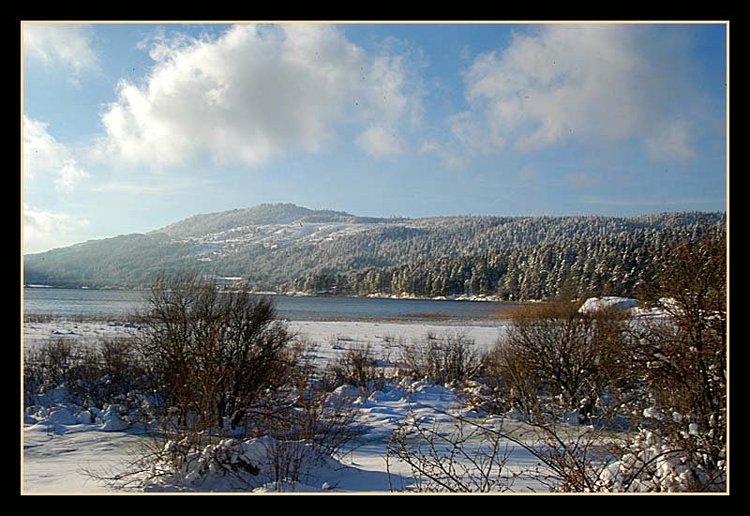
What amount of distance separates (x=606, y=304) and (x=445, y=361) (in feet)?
13.5

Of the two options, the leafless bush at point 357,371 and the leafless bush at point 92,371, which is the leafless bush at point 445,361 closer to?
the leafless bush at point 357,371

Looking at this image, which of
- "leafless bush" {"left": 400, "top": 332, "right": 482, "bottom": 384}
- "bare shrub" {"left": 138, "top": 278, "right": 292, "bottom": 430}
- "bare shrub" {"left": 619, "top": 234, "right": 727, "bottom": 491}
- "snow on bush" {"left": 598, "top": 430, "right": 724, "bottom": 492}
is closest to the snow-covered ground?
"leafless bush" {"left": 400, "top": 332, "right": 482, "bottom": 384}

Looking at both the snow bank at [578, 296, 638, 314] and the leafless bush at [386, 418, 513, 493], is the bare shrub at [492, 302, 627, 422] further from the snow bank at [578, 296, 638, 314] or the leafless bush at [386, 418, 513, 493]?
the leafless bush at [386, 418, 513, 493]

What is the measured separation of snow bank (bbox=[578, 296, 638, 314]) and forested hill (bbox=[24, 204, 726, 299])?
0.25m

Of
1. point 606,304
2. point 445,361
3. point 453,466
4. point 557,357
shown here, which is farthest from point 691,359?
point 445,361

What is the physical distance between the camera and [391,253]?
12.9 meters

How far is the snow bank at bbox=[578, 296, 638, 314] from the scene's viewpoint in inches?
344

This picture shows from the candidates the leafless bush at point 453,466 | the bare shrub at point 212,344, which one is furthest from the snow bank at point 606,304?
the bare shrub at point 212,344
